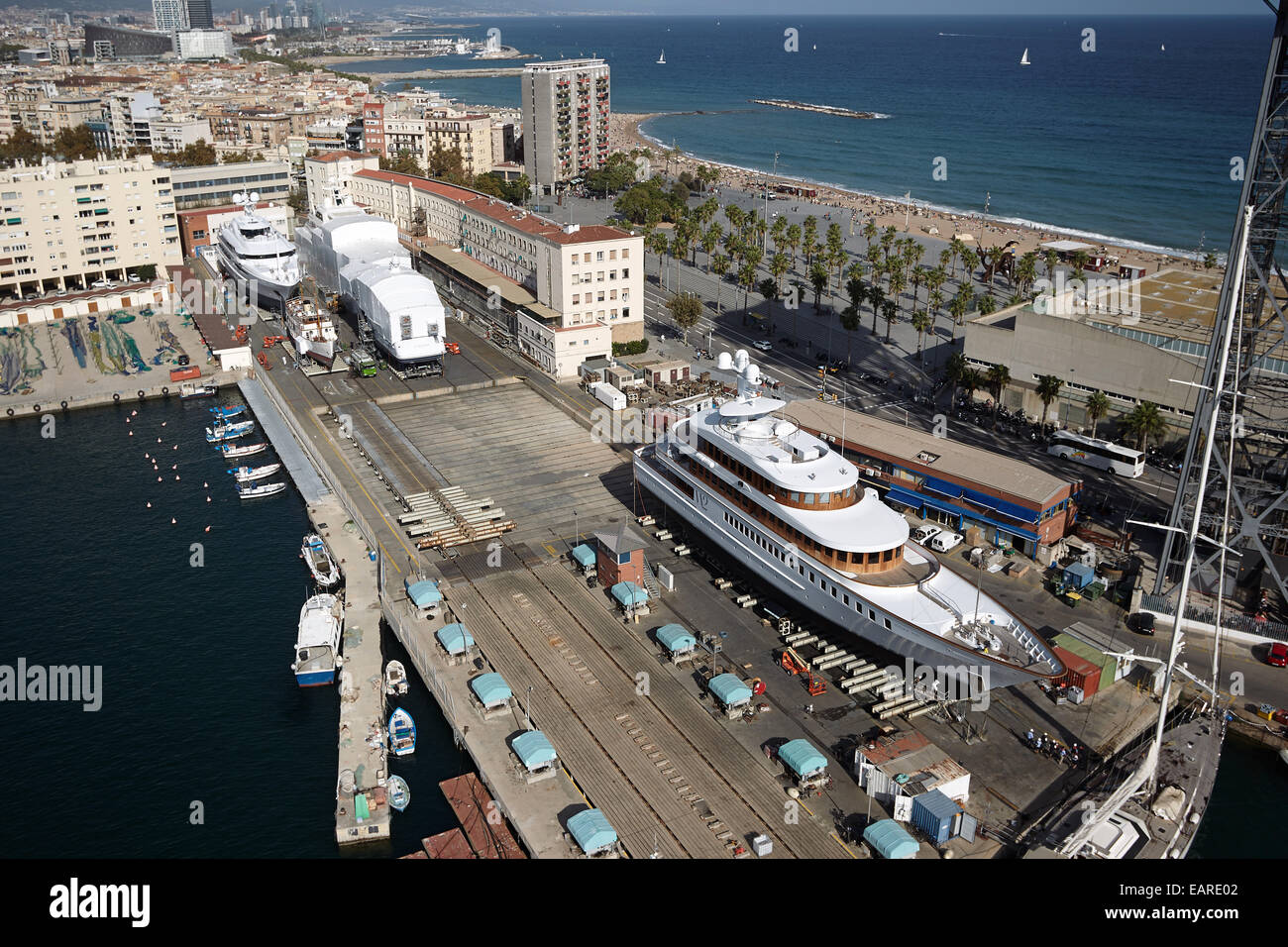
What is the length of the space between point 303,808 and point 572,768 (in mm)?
9978

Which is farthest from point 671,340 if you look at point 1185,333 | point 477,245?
point 1185,333

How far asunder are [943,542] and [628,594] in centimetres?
1712

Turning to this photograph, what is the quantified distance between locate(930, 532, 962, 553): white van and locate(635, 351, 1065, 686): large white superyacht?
19.3 feet

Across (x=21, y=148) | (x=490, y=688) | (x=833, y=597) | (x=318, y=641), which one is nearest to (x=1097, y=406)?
(x=833, y=597)

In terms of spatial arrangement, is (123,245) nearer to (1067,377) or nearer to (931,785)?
(1067,377)

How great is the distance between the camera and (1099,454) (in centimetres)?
5906

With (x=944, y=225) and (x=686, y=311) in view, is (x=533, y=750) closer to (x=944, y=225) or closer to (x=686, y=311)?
(x=686, y=311)

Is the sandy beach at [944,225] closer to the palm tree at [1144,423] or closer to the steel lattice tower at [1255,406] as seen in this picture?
the palm tree at [1144,423]

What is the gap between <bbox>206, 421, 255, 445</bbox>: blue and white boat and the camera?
68000mm

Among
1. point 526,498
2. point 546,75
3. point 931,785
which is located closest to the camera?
point 931,785

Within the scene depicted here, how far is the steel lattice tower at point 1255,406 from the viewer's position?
41.0 metres

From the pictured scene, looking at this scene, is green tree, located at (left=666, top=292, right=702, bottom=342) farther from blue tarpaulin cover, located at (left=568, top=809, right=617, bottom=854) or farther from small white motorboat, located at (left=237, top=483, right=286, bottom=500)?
blue tarpaulin cover, located at (left=568, top=809, right=617, bottom=854)

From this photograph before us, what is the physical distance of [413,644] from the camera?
4316cm

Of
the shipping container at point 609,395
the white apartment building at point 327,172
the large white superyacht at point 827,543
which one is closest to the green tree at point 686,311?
the shipping container at point 609,395
